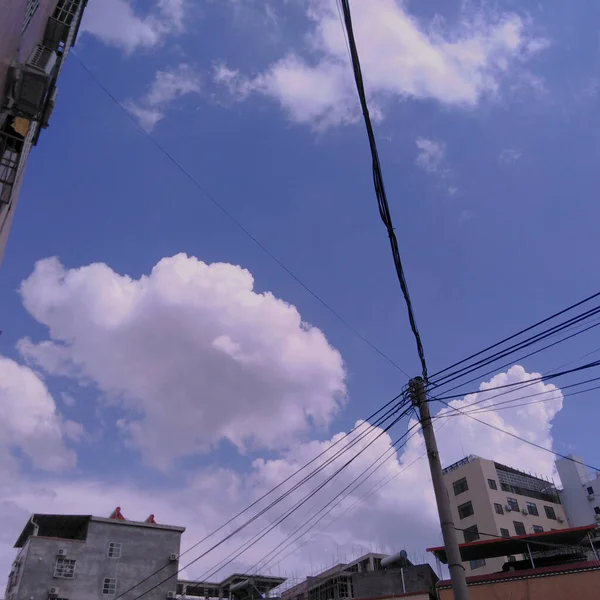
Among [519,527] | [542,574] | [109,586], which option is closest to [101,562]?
[109,586]

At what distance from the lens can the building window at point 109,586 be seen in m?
33.0

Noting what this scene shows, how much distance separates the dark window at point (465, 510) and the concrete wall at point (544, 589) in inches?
1580

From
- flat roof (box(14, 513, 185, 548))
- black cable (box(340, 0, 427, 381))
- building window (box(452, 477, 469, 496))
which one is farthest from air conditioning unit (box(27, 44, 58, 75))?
building window (box(452, 477, 469, 496))

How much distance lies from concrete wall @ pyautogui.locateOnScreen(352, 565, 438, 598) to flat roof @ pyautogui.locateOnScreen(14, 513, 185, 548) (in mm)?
14456

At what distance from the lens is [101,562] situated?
33.6 metres

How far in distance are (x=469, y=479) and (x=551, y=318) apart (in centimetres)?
5203

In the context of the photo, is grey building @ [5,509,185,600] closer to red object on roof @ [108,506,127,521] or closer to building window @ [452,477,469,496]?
red object on roof @ [108,506,127,521]

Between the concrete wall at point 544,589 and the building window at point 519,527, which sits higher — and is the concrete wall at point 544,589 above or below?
below

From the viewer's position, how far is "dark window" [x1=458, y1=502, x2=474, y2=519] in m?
56.5

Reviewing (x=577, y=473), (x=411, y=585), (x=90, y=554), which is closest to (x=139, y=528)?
(x=90, y=554)

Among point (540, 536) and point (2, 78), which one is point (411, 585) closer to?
point (540, 536)

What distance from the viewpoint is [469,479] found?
58.0 m

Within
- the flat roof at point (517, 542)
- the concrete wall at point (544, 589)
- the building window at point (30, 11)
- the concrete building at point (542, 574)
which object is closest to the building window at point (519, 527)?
the flat roof at point (517, 542)

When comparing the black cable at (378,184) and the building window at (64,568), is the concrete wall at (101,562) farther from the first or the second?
the black cable at (378,184)
